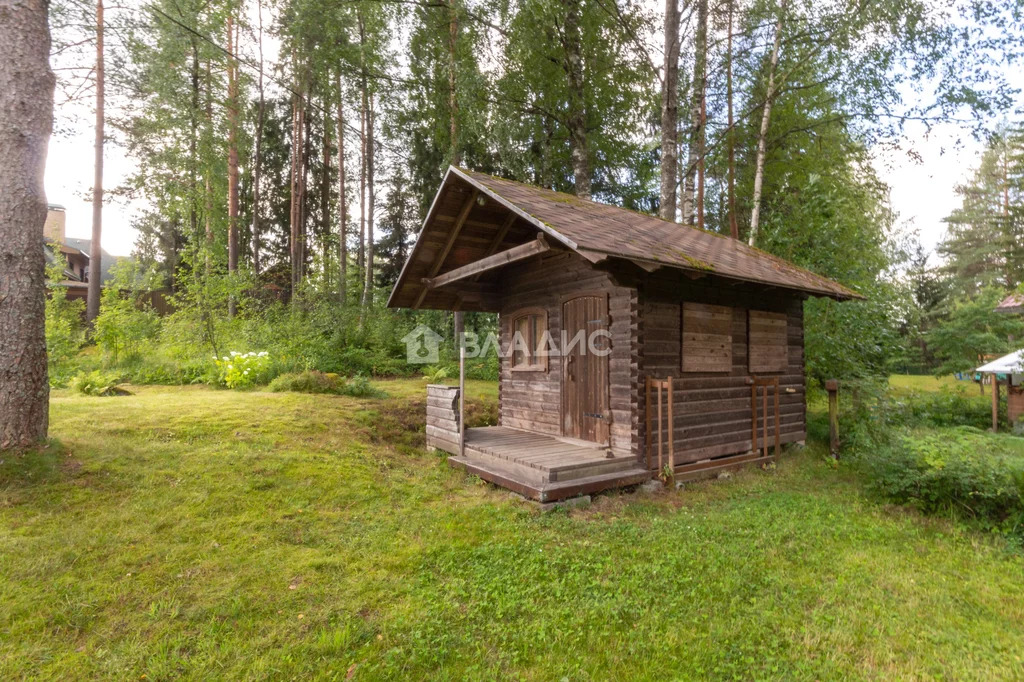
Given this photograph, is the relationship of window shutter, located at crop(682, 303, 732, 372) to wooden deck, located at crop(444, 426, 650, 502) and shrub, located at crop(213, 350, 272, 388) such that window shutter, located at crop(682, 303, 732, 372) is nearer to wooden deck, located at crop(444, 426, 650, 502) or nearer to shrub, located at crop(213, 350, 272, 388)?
wooden deck, located at crop(444, 426, 650, 502)

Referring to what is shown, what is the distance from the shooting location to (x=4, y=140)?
487 cm

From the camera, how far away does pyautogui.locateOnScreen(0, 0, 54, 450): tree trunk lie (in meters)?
4.80

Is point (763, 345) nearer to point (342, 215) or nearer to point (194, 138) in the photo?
point (342, 215)

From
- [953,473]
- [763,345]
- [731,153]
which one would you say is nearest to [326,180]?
[731,153]

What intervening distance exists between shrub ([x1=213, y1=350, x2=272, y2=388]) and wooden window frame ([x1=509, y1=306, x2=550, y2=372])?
19.4ft

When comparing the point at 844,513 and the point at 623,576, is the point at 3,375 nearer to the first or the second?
the point at 623,576

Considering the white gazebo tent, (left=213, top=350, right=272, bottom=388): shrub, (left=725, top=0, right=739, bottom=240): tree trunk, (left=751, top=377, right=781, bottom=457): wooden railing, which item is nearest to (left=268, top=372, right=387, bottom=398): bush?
(left=213, top=350, right=272, bottom=388): shrub

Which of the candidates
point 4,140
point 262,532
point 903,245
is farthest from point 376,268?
point 903,245

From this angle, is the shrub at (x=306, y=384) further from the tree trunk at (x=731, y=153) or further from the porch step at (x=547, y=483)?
the tree trunk at (x=731, y=153)

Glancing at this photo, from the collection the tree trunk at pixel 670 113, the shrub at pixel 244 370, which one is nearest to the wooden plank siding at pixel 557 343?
the tree trunk at pixel 670 113

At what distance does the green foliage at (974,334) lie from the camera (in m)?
16.2

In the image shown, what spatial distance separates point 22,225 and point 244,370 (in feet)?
20.1

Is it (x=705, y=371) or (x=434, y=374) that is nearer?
(x=705, y=371)

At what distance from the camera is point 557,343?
819cm
